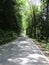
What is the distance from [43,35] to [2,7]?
30.7ft

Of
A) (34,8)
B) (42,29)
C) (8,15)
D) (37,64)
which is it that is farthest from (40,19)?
(37,64)

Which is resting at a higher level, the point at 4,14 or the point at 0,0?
the point at 0,0

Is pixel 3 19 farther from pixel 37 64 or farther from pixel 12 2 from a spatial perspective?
pixel 37 64

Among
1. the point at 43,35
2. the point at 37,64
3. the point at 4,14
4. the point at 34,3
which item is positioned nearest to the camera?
the point at 37,64

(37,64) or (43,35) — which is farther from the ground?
(37,64)

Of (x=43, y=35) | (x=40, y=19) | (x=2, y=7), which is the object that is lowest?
(x=43, y=35)

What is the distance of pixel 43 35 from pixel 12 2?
10.0m

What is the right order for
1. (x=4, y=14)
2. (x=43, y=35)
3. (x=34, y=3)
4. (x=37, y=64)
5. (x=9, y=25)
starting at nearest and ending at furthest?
(x=37, y=64) → (x=43, y=35) → (x=4, y=14) → (x=9, y=25) → (x=34, y=3)

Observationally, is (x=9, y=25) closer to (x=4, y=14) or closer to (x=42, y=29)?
(x=4, y=14)

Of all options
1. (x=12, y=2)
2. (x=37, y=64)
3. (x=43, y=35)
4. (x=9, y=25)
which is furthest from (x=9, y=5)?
(x=37, y=64)

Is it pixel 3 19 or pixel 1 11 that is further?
pixel 3 19

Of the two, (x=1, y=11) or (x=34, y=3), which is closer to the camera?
(x=1, y=11)

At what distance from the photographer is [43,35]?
120ft

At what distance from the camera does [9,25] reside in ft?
146
